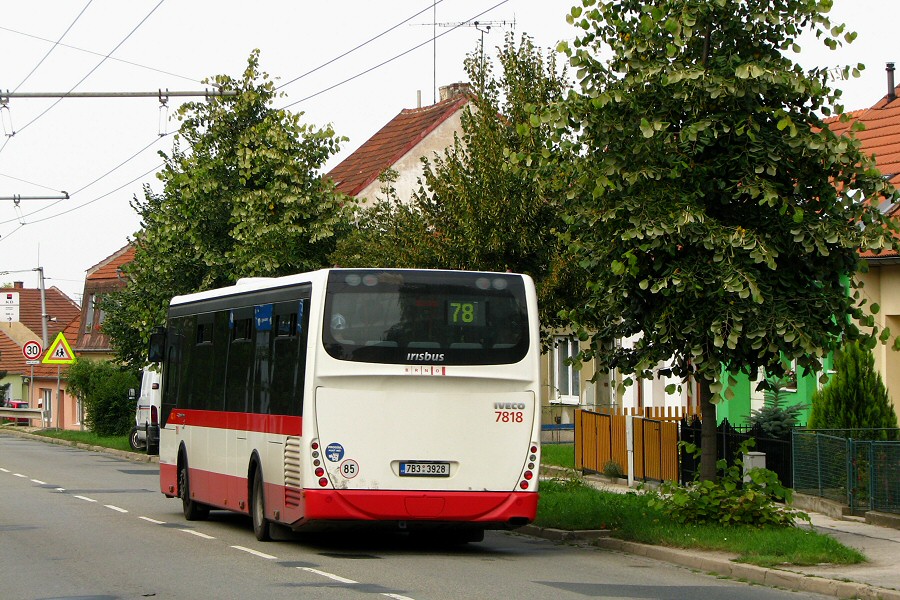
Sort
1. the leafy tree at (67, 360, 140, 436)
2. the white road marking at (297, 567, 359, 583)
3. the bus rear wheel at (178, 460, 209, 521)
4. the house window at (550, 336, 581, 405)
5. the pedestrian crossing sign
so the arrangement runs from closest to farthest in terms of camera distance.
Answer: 1. the white road marking at (297, 567, 359, 583)
2. the bus rear wheel at (178, 460, 209, 521)
3. the house window at (550, 336, 581, 405)
4. the pedestrian crossing sign
5. the leafy tree at (67, 360, 140, 436)

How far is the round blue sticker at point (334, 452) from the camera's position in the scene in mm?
14750

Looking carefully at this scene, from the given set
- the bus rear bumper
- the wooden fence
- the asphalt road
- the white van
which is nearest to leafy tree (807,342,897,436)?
the wooden fence

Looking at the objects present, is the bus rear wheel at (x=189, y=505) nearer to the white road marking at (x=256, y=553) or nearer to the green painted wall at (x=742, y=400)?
the white road marking at (x=256, y=553)

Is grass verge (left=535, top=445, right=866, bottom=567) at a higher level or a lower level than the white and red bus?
lower

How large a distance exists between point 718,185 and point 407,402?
12.8ft

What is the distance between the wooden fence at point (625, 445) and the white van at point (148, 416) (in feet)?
50.5

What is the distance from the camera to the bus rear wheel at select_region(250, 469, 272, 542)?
1642 cm

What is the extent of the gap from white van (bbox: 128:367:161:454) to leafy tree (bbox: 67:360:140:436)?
6.08m

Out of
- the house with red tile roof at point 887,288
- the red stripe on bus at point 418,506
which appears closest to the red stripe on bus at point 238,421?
the red stripe on bus at point 418,506

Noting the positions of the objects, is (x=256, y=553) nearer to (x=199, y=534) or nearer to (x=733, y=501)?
(x=199, y=534)

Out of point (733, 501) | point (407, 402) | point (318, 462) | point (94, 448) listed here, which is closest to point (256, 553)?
point (318, 462)

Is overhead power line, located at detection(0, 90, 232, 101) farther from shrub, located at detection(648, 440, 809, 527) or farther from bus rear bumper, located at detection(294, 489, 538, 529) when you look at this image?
shrub, located at detection(648, 440, 809, 527)

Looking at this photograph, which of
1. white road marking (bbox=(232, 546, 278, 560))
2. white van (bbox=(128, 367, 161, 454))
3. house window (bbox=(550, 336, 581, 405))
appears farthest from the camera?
house window (bbox=(550, 336, 581, 405))

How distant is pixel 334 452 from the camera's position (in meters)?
14.8
